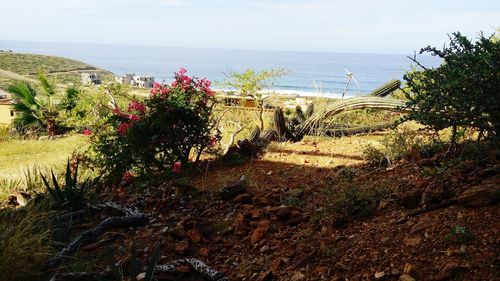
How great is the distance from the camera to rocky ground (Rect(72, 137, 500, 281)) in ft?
9.30

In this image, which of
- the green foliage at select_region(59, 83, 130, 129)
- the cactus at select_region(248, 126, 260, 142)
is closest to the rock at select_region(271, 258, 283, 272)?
the cactus at select_region(248, 126, 260, 142)

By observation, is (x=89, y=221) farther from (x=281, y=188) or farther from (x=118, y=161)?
(x=281, y=188)

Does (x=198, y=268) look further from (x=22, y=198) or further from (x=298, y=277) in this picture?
(x=22, y=198)

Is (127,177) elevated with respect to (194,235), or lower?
lower

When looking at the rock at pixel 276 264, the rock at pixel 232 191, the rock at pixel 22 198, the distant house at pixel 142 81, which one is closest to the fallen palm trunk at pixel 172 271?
the rock at pixel 276 264

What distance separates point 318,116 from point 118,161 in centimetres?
360

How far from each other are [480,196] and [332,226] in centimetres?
109

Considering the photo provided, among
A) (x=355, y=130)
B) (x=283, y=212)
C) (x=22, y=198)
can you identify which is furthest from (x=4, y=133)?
(x=283, y=212)

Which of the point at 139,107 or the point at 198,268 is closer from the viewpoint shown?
the point at 198,268

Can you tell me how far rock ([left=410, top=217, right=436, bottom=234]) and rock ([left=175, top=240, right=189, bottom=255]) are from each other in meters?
1.81

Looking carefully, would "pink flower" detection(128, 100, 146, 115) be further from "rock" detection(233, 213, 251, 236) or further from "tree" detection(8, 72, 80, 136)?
"tree" detection(8, 72, 80, 136)

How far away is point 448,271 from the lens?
2.57m

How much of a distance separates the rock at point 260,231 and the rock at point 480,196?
153 cm

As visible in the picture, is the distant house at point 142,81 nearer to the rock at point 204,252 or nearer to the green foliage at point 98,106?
the green foliage at point 98,106
